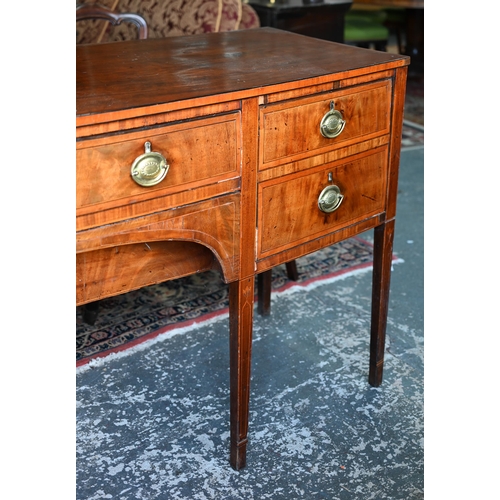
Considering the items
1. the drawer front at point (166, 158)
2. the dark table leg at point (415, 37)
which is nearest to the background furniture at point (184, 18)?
the drawer front at point (166, 158)

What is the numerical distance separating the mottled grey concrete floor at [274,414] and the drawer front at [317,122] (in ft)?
2.31

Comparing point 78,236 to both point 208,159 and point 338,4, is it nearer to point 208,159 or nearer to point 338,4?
point 208,159

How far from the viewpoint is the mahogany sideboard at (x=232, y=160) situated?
3.70 feet

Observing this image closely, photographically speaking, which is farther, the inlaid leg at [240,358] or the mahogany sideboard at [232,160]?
the inlaid leg at [240,358]

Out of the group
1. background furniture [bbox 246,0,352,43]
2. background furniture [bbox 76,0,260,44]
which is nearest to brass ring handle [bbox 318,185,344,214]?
background furniture [bbox 76,0,260,44]

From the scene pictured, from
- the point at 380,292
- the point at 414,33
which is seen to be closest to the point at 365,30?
the point at 414,33

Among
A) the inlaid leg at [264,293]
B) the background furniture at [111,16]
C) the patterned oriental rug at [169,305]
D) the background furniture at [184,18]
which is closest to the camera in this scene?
the patterned oriental rug at [169,305]

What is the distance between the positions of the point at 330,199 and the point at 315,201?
0.15ft

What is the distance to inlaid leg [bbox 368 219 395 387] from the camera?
1708mm

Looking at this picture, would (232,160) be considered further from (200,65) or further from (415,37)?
(415,37)

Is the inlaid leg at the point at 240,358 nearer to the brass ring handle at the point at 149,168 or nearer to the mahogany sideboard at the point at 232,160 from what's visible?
the mahogany sideboard at the point at 232,160

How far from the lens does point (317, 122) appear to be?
1404 millimetres

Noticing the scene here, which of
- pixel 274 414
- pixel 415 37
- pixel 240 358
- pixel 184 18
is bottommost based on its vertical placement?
pixel 274 414
